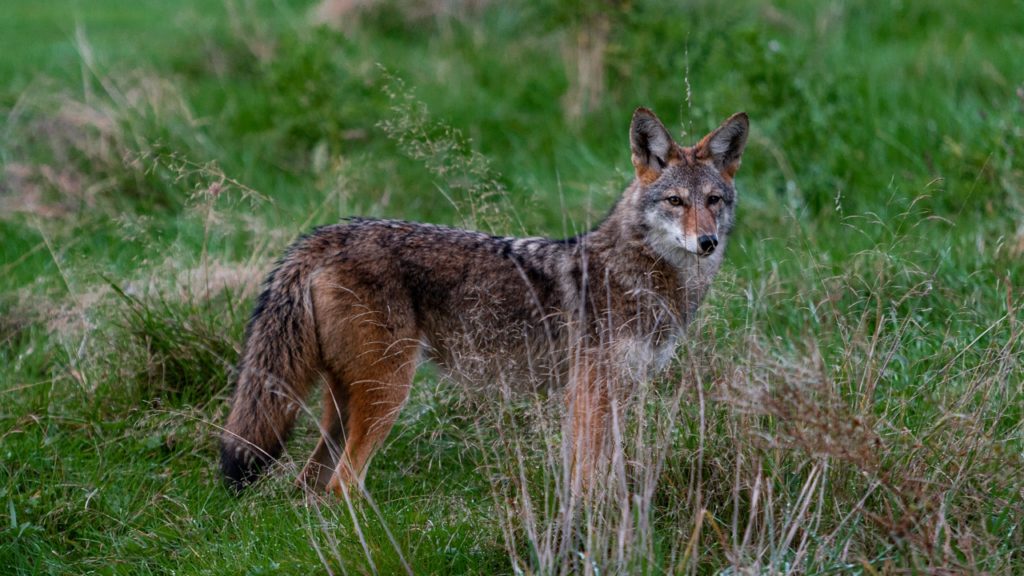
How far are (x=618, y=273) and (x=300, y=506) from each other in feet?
5.67

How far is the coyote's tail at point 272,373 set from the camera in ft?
15.6

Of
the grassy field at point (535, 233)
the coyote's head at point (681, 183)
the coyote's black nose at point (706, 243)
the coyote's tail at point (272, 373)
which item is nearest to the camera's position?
the grassy field at point (535, 233)

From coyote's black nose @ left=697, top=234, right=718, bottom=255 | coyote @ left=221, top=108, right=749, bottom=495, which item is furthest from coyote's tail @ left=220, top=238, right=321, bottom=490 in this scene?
coyote's black nose @ left=697, top=234, right=718, bottom=255

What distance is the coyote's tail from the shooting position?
4.76 m

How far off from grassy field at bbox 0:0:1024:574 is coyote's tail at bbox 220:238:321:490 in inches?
5.8

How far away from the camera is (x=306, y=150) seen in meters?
9.52

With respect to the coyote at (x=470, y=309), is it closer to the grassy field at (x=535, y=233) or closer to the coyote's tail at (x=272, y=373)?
the coyote's tail at (x=272, y=373)

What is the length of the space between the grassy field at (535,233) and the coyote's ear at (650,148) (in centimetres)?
22

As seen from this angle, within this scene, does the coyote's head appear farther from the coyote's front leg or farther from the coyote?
the coyote's front leg

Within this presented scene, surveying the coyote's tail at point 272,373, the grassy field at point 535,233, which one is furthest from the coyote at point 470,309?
the grassy field at point 535,233

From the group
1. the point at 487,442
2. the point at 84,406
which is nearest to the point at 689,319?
the point at 487,442

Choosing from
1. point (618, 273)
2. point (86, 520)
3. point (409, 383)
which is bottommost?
point (86, 520)

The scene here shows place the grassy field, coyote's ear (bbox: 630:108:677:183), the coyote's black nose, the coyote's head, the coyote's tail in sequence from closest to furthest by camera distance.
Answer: the grassy field < the coyote's tail < the coyote's black nose < the coyote's head < coyote's ear (bbox: 630:108:677:183)

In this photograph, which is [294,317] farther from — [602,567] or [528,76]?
[528,76]
